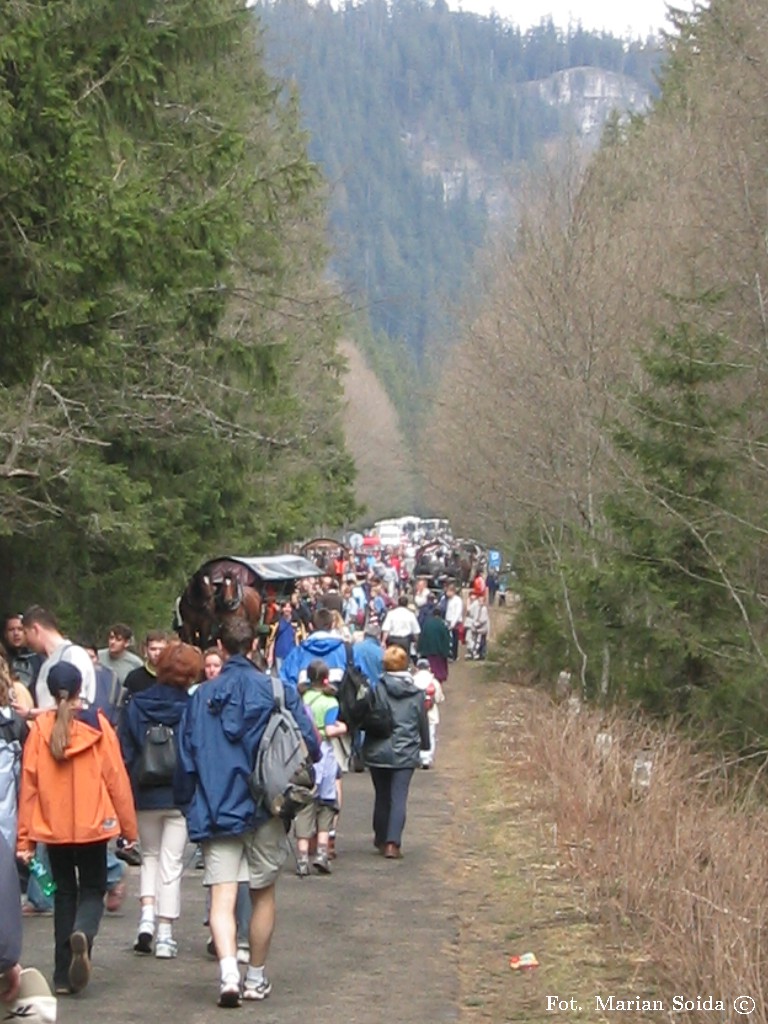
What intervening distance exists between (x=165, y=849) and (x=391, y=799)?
172 inches

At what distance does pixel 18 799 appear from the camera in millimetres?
8430

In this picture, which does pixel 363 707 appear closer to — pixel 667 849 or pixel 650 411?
pixel 667 849

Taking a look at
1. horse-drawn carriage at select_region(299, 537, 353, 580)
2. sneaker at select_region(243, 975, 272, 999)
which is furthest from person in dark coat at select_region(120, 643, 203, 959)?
horse-drawn carriage at select_region(299, 537, 353, 580)

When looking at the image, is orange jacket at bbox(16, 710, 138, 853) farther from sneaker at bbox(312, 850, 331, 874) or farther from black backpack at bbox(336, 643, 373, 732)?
black backpack at bbox(336, 643, 373, 732)

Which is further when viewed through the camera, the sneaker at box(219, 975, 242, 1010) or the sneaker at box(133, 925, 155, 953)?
the sneaker at box(133, 925, 155, 953)

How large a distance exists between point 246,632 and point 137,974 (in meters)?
2.02

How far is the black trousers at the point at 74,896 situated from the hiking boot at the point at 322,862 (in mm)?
4482

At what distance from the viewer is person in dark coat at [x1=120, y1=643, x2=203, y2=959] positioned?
9.52 meters

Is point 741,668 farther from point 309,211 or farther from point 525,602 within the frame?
point 309,211

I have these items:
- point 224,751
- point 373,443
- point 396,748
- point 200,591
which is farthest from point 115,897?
point 373,443

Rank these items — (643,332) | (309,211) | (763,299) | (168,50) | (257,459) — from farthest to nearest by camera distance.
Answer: (309,211), (257,459), (643,332), (763,299), (168,50)

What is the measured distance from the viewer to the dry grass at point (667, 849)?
805cm

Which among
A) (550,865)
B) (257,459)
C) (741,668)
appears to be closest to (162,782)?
(550,865)

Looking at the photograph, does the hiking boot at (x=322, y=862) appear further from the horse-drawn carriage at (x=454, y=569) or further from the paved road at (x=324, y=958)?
the horse-drawn carriage at (x=454, y=569)
